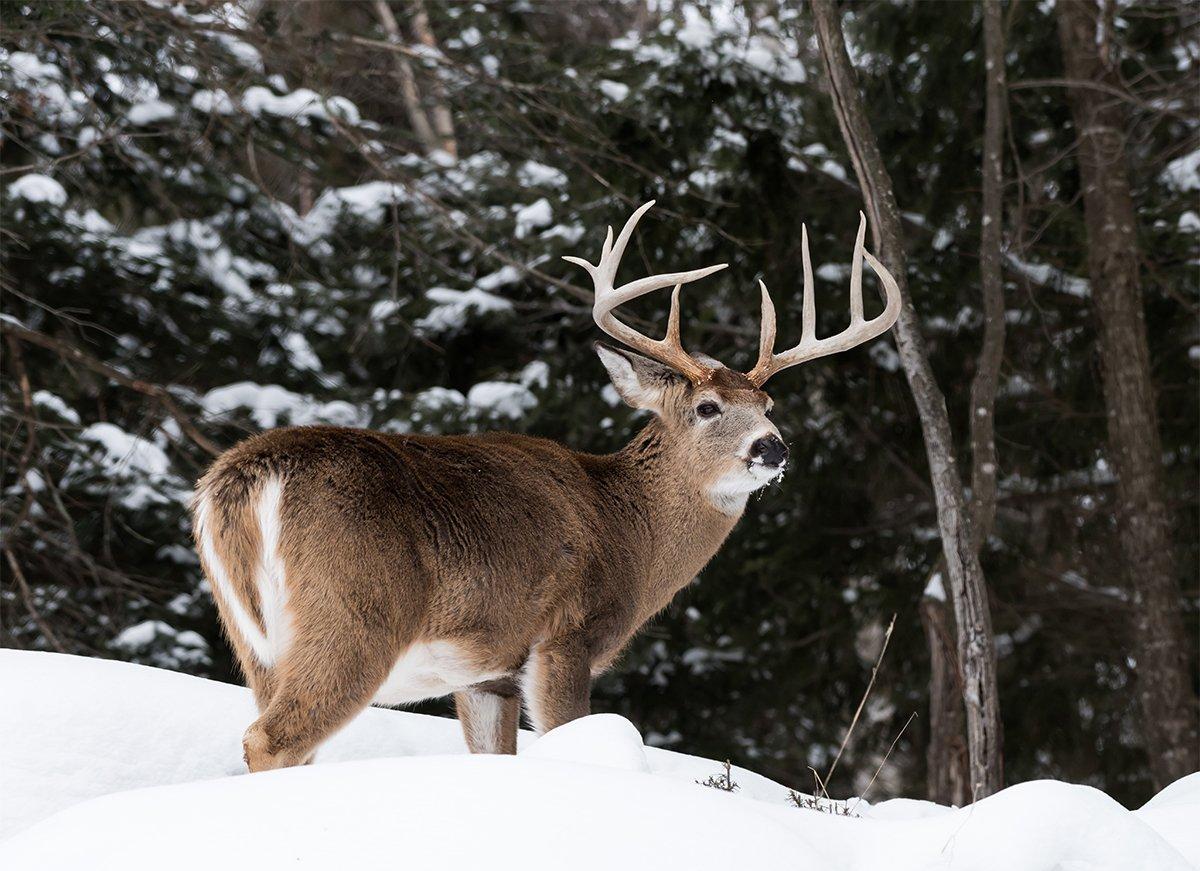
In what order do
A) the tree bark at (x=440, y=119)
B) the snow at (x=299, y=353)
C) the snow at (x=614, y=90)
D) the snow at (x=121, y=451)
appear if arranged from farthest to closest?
1. the tree bark at (x=440, y=119)
2. the snow at (x=299, y=353)
3. the snow at (x=614, y=90)
4. the snow at (x=121, y=451)

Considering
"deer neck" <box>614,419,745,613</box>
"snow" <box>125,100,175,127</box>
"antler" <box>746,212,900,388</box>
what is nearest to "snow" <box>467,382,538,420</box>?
"snow" <box>125,100,175,127</box>

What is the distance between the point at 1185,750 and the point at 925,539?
3480 millimetres

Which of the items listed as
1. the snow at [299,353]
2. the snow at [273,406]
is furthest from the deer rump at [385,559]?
the snow at [299,353]

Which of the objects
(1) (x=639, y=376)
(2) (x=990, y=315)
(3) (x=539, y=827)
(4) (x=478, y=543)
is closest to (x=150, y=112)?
(1) (x=639, y=376)

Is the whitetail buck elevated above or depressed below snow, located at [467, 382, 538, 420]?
above

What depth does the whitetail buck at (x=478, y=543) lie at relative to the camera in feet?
14.3

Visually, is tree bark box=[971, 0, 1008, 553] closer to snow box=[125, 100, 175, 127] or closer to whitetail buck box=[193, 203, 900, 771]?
whitetail buck box=[193, 203, 900, 771]

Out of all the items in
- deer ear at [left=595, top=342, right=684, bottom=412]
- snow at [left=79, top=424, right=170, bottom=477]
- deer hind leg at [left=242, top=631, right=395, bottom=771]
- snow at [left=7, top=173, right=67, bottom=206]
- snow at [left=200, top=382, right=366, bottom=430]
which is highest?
deer ear at [left=595, top=342, right=684, bottom=412]

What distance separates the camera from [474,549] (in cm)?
489

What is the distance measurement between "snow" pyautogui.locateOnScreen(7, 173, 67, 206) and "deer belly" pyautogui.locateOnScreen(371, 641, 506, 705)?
6.27 metres

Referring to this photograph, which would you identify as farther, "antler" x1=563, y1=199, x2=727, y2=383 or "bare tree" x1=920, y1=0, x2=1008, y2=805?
"bare tree" x1=920, y1=0, x2=1008, y2=805

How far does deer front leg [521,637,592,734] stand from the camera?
513cm

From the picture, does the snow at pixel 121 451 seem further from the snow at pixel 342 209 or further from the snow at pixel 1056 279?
the snow at pixel 1056 279

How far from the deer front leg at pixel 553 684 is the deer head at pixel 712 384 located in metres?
1.21
